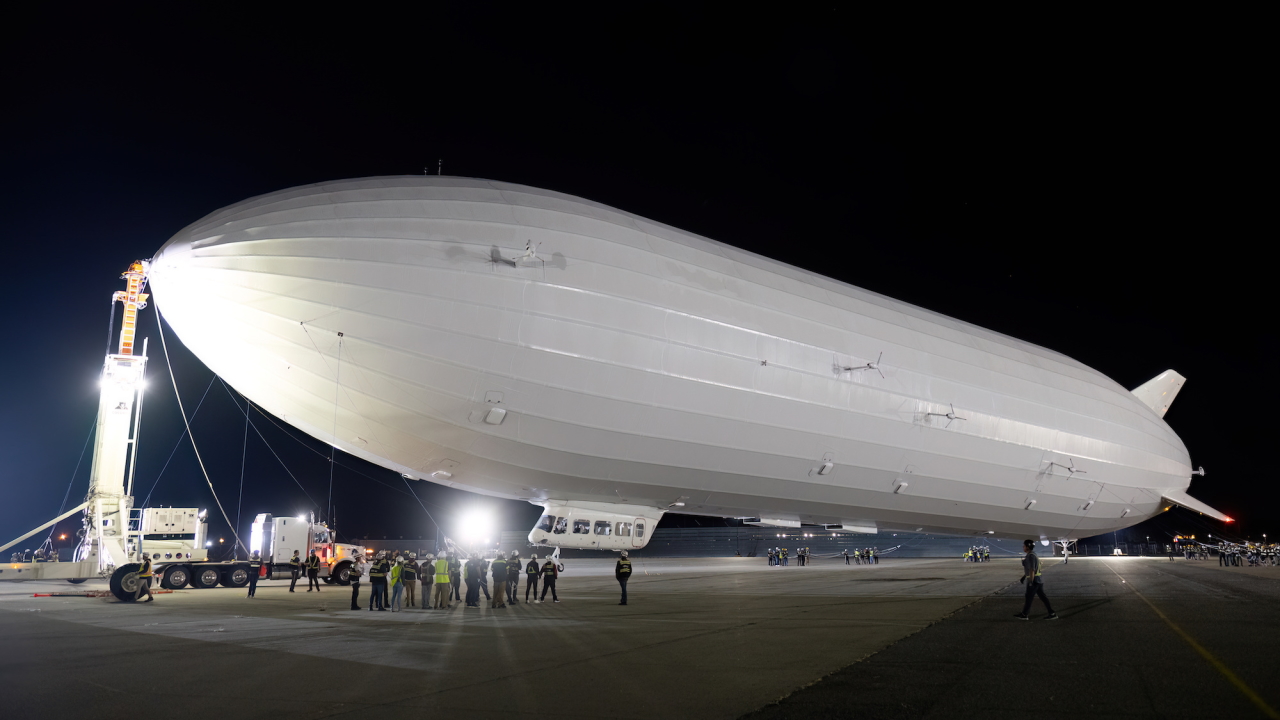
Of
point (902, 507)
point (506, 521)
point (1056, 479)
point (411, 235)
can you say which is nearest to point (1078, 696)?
point (411, 235)

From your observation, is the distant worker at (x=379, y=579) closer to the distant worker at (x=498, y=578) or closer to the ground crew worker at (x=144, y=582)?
the distant worker at (x=498, y=578)

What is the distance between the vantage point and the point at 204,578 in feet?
98.0

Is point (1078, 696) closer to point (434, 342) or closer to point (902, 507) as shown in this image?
point (434, 342)

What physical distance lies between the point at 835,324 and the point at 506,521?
277 feet

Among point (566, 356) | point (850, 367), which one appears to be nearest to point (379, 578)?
point (566, 356)

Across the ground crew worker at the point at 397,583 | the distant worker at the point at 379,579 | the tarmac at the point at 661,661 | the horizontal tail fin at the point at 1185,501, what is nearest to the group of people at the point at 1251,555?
the horizontal tail fin at the point at 1185,501

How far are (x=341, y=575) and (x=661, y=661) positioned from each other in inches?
1066

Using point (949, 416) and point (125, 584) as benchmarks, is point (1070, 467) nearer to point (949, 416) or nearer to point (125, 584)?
point (949, 416)

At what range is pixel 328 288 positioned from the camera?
1432 cm

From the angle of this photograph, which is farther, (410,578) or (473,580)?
(410,578)

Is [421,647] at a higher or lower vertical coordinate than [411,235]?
lower

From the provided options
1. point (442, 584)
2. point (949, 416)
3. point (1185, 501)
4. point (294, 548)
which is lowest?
point (294, 548)

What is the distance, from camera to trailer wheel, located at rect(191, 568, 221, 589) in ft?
97.7

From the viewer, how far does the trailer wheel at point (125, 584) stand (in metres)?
21.8
